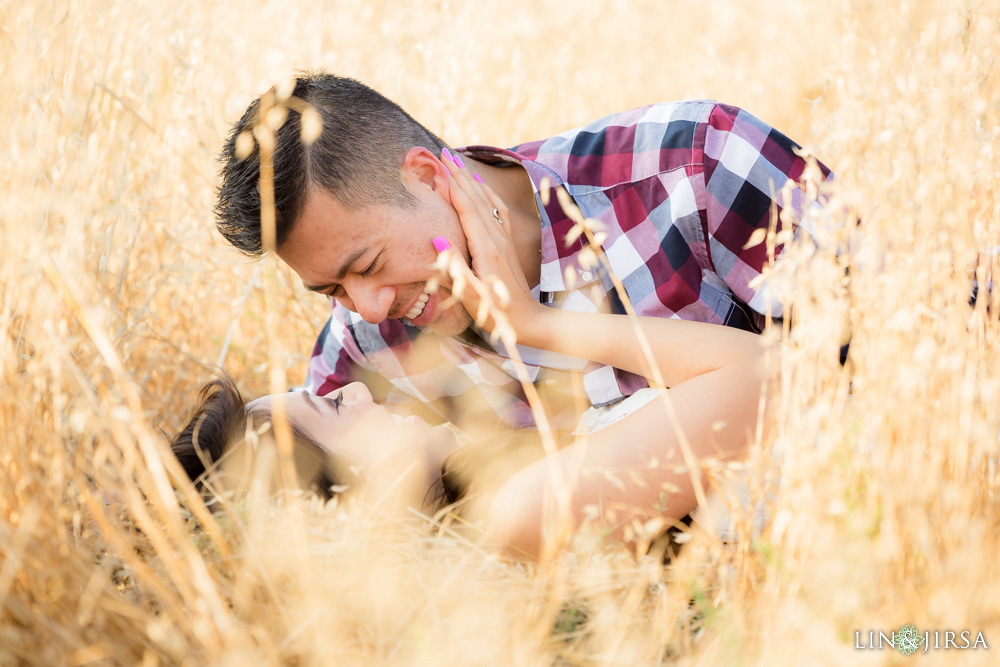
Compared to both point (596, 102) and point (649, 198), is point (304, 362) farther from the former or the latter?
point (596, 102)

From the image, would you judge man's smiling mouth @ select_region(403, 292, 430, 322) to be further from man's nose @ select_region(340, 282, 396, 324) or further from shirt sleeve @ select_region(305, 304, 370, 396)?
shirt sleeve @ select_region(305, 304, 370, 396)

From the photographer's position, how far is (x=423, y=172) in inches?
67.4

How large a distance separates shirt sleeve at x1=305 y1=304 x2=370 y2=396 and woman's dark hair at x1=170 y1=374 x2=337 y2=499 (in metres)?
0.36

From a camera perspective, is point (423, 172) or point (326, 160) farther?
point (423, 172)

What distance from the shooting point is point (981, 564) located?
0.85 meters

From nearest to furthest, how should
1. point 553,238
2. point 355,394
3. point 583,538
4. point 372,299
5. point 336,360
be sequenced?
point 583,538, point 372,299, point 553,238, point 355,394, point 336,360

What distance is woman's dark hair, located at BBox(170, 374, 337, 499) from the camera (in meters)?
1.70

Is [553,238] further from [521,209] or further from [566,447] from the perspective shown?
[566,447]

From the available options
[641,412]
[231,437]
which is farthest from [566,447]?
[231,437]

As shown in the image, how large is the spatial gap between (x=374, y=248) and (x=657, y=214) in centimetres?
65

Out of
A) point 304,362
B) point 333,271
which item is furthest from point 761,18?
point 333,271

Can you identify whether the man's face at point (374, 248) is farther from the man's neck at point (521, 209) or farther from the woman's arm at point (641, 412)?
the man's neck at point (521, 209)

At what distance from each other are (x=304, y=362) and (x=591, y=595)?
1633mm

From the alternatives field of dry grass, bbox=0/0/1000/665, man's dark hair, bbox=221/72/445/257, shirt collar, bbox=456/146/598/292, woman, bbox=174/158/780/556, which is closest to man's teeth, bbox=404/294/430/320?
woman, bbox=174/158/780/556
